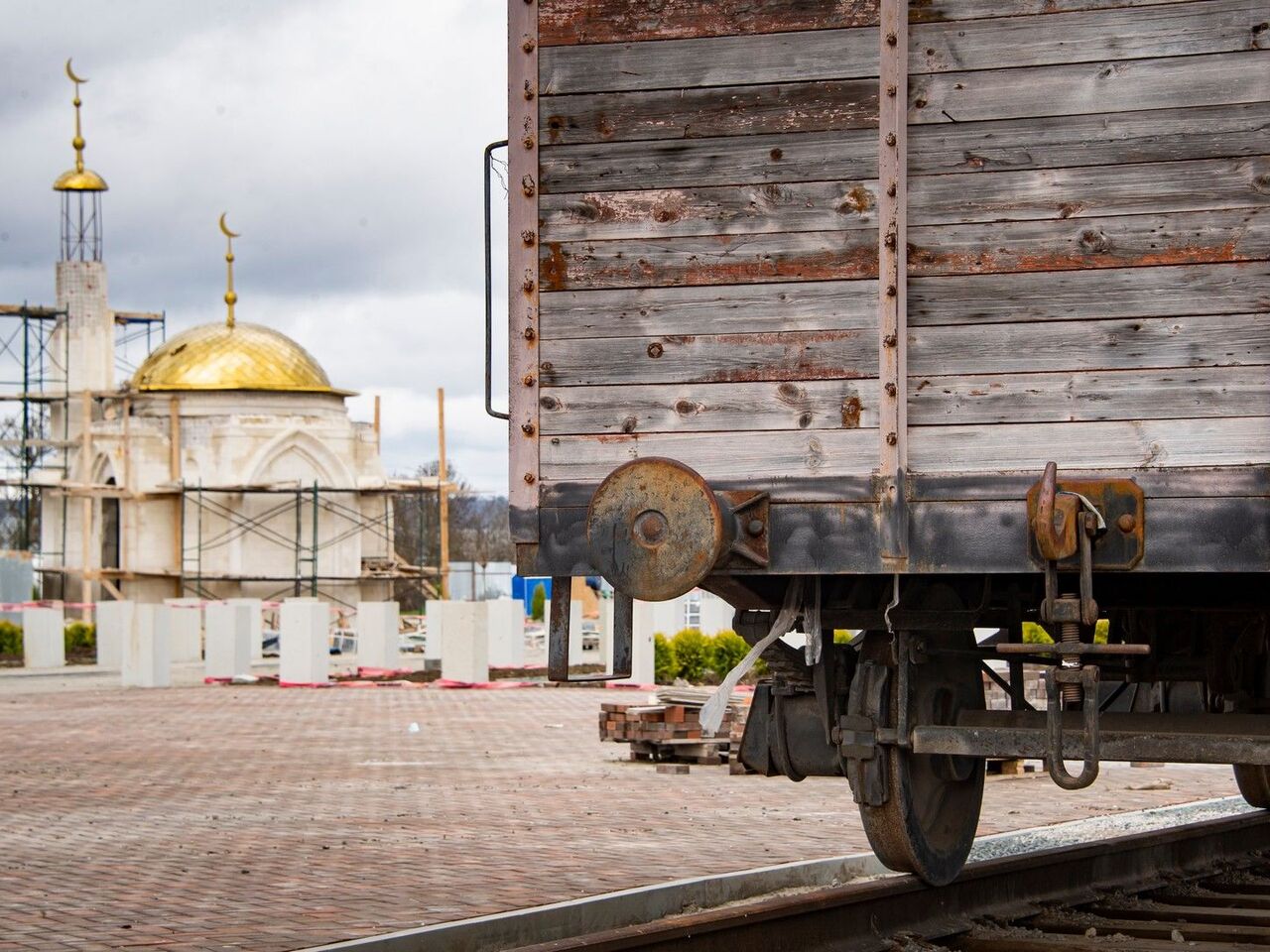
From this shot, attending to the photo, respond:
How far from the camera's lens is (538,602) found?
62.8 m

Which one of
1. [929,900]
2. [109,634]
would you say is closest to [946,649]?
[929,900]

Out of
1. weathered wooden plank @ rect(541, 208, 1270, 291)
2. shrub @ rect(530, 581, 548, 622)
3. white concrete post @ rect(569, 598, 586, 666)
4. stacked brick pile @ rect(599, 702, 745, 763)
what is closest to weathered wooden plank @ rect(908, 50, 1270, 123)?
weathered wooden plank @ rect(541, 208, 1270, 291)

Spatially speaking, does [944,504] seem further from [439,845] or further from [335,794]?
[335,794]

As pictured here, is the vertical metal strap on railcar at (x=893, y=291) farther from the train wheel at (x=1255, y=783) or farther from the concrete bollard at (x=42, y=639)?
the concrete bollard at (x=42, y=639)

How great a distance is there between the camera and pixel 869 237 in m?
6.21

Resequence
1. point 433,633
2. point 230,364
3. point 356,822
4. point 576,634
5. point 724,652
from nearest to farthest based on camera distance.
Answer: point 356,822, point 724,652, point 576,634, point 433,633, point 230,364

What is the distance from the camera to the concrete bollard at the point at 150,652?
31.1 m

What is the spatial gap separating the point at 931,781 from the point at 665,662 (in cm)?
2349

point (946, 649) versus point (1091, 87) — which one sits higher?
point (1091, 87)

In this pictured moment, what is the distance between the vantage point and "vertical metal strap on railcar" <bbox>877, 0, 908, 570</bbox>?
6125 mm

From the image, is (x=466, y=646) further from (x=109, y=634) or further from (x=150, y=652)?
(x=109, y=634)

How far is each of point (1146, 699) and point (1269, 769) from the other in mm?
3472

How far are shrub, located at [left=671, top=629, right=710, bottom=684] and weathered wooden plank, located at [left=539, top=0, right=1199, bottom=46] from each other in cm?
2525

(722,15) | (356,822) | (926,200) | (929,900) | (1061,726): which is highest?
(722,15)
